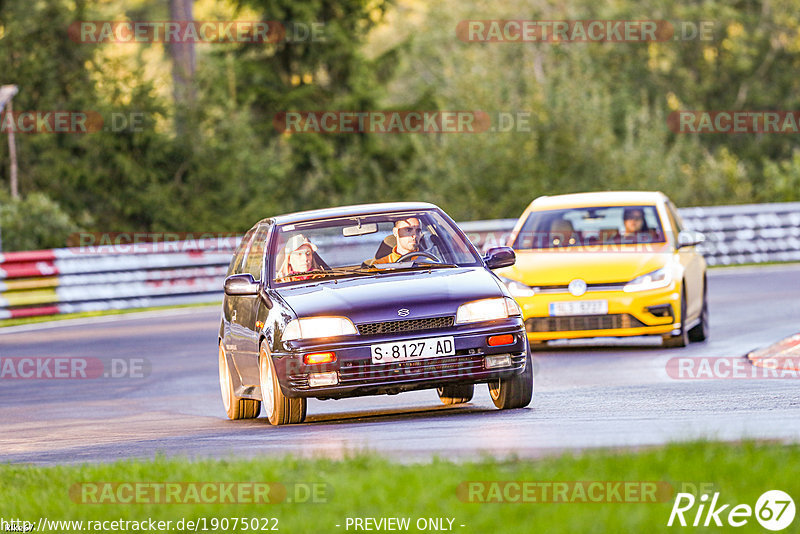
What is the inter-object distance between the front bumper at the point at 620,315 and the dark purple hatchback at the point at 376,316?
13.5 ft

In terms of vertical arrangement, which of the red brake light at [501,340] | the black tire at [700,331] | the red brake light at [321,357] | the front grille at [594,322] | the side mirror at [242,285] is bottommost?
the black tire at [700,331]

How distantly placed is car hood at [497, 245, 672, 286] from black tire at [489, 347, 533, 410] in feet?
17.4

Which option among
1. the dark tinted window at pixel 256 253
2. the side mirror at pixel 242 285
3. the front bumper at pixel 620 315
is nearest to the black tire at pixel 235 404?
the dark tinted window at pixel 256 253

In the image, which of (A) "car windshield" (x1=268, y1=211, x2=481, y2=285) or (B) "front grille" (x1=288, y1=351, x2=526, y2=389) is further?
(A) "car windshield" (x1=268, y1=211, x2=481, y2=285)

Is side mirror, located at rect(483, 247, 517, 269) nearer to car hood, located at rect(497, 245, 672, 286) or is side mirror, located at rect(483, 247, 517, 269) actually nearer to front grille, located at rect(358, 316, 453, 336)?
front grille, located at rect(358, 316, 453, 336)

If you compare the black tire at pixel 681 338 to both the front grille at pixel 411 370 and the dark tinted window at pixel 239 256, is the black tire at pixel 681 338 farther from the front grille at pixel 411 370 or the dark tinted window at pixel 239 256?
the front grille at pixel 411 370

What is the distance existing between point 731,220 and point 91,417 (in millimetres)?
23978

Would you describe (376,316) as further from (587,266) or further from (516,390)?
(587,266)

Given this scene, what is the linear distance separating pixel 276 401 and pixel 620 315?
6141mm

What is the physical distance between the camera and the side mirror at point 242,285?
12.3 meters

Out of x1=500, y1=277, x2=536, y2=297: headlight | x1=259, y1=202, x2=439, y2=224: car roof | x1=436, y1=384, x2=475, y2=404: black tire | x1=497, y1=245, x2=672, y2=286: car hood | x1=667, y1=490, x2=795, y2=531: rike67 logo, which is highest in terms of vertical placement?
x1=259, y1=202, x2=439, y2=224: car roof

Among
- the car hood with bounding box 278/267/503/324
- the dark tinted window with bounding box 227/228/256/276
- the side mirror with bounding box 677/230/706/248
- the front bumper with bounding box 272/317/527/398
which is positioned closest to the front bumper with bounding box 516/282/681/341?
the side mirror with bounding box 677/230/706/248

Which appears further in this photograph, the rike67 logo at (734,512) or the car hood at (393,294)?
the car hood at (393,294)

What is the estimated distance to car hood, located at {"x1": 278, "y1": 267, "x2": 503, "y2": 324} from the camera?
11125 millimetres
